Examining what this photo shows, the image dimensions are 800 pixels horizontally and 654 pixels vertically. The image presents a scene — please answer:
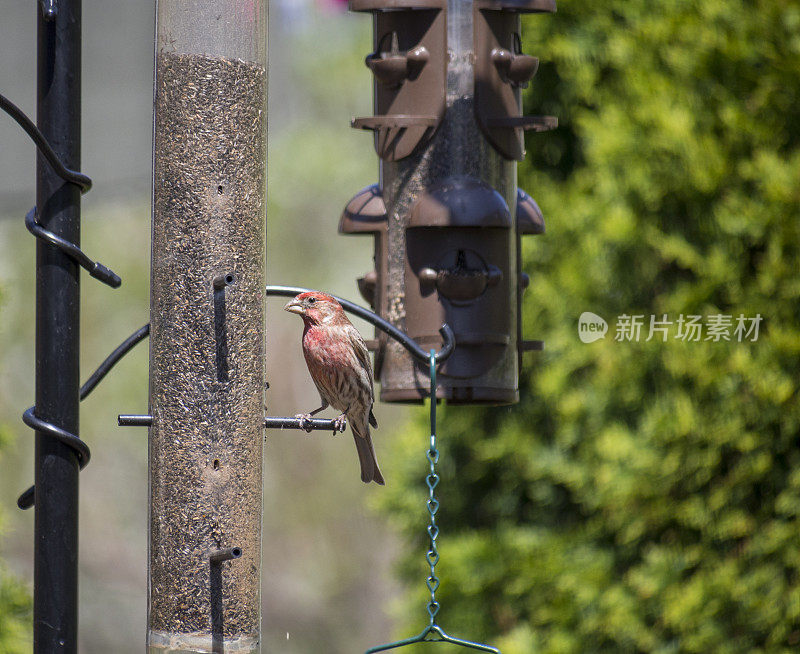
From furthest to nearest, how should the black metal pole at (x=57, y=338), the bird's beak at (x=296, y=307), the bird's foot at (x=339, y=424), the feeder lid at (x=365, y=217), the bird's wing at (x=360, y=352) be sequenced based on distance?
the feeder lid at (x=365, y=217)
the bird's wing at (x=360, y=352)
the bird's beak at (x=296, y=307)
the bird's foot at (x=339, y=424)
the black metal pole at (x=57, y=338)

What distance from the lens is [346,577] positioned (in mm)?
10812

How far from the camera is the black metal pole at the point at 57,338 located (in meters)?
2.53

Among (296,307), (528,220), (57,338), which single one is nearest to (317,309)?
(296,307)

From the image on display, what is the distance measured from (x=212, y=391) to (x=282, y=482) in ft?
26.1

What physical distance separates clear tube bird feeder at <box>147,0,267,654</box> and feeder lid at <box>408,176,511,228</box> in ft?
3.20

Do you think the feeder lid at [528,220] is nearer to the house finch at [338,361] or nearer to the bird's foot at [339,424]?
the house finch at [338,361]

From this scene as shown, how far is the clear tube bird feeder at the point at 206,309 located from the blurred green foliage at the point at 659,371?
210cm

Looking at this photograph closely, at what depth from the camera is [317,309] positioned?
12.9 feet

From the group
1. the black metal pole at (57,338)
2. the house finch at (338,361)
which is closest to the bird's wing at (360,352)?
the house finch at (338,361)

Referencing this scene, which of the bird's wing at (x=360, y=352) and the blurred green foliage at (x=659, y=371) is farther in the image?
the blurred green foliage at (x=659, y=371)

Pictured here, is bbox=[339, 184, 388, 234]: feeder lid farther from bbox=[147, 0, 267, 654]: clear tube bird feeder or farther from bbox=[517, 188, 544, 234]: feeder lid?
bbox=[147, 0, 267, 654]: clear tube bird feeder

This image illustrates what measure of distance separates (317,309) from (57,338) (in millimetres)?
1464

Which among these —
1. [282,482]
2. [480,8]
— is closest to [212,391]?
[480,8]

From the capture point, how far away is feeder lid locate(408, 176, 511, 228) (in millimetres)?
3893
